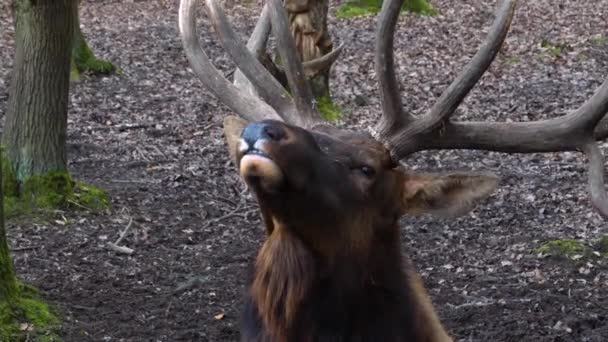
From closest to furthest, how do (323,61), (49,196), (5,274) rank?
(323,61)
(5,274)
(49,196)

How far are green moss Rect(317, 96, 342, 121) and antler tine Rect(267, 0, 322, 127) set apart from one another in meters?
6.95

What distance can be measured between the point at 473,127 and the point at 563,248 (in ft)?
10.7

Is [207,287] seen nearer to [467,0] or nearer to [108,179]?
[108,179]

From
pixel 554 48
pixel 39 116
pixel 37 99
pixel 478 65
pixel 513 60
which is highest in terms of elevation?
pixel 478 65

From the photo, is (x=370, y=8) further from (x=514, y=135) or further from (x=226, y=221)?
(x=514, y=135)

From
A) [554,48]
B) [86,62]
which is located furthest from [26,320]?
[554,48]

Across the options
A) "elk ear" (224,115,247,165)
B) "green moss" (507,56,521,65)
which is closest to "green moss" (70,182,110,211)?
"elk ear" (224,115,247,165)

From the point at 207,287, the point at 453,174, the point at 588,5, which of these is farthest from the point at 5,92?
the point at 588,5

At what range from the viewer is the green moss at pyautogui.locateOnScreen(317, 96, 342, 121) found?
12.1m

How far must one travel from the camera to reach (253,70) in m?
5.19

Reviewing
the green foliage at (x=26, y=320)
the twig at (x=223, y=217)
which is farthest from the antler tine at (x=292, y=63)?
the twig at (x=223, y=217)

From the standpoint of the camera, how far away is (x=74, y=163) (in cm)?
1047

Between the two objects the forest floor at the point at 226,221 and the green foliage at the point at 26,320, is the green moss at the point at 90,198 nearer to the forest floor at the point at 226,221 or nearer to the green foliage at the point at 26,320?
the forest floor at the point at 226,221

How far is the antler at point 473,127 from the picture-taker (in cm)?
480
